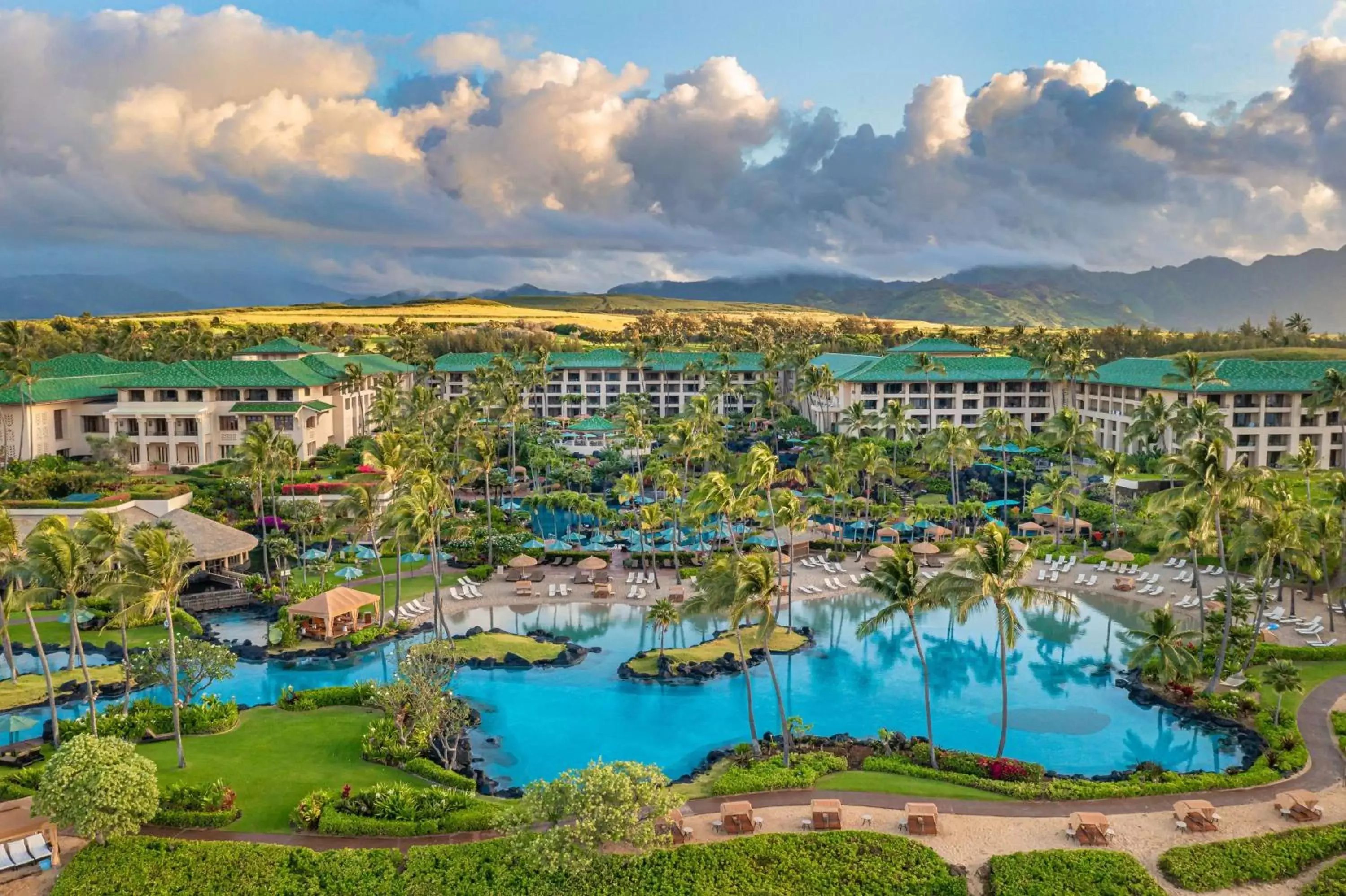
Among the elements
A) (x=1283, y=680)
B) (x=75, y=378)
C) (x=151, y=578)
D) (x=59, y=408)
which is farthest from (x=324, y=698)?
(x=75, y=378)

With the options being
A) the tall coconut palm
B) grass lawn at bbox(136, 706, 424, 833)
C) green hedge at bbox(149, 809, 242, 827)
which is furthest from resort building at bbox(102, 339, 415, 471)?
the tall coconut palm

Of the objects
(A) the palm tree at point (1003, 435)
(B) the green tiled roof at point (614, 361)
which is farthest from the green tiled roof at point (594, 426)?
(A) the palm tree at point (1003, 435)

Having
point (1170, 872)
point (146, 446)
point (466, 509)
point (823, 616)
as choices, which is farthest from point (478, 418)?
point (1170, 872)

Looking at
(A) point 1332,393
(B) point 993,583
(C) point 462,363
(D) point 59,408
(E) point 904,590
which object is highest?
(C) point 462,363

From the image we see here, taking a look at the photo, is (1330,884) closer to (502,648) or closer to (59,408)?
(502,648)

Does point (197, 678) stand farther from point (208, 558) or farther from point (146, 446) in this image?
point (146, 446)

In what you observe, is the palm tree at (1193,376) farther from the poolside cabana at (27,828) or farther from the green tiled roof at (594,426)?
the poolside cabana at (27,828)
